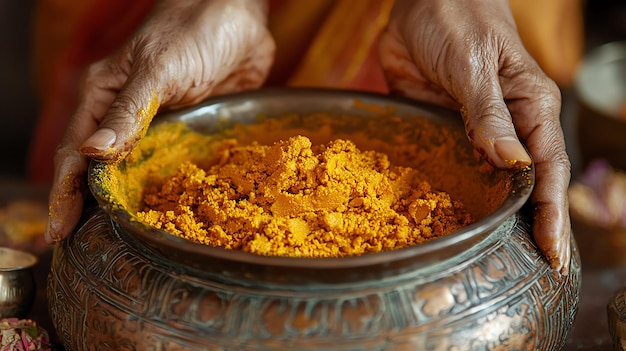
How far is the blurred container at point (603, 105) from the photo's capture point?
1.96 metres

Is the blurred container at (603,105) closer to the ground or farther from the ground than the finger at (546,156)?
closer to the ground

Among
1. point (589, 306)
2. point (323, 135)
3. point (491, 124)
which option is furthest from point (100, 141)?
point (589, 306)

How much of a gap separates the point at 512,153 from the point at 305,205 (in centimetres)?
26

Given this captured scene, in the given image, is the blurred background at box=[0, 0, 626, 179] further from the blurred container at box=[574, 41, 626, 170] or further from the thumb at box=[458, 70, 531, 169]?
the thumb at box=[458, 70, 531, 169]

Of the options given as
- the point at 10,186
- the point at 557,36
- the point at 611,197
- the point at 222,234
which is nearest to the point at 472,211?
the point at 222,234

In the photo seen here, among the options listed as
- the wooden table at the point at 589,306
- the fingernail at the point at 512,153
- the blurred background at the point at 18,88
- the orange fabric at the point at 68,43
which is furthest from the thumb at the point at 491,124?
the blurred background at the point at 18,88

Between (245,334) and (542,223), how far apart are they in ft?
1.33

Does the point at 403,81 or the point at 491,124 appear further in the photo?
the point at 403,81

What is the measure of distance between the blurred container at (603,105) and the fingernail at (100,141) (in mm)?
1454

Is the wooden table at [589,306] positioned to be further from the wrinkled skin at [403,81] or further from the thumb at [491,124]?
the thumb at [491,124]

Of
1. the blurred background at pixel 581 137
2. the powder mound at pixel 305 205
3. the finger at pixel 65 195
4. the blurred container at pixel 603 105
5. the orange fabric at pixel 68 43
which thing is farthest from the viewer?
the blurred container at pixel 603 105

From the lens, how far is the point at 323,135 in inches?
45.8

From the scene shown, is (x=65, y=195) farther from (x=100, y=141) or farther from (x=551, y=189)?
(x=551, y=189)

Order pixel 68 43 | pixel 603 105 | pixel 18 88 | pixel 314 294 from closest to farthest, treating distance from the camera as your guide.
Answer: pixel 314 294
pixel 68 43
pixel 603 105
pixel 18 88
